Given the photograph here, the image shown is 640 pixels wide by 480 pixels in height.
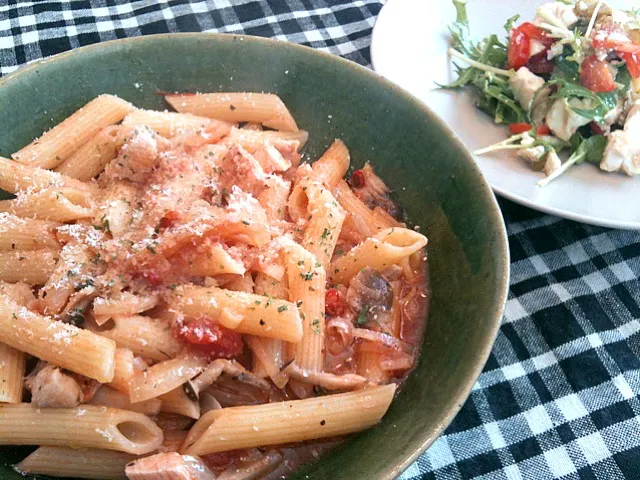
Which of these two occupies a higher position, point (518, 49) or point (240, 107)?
point (240, 107)

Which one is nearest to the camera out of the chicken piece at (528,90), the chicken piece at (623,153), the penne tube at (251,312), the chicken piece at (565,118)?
the penne tube at (251,312)

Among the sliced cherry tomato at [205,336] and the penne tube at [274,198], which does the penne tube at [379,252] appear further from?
the sliced cherry tomato at [205,336]

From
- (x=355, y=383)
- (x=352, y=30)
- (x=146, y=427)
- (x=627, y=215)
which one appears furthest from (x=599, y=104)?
(x=146, y=427)

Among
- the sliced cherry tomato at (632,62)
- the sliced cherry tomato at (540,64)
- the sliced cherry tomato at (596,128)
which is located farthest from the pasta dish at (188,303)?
the sliced cherry tomato at (632,62)

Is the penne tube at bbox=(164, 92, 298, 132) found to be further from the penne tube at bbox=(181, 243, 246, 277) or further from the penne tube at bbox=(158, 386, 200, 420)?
the penne tube at bbox=(158, 386, 200, 420)

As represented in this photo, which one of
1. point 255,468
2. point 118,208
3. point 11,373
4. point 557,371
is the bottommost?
point 557,371

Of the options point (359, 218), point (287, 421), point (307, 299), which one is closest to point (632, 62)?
point (359, 218)

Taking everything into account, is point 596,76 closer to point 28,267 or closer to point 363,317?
point 363,317
